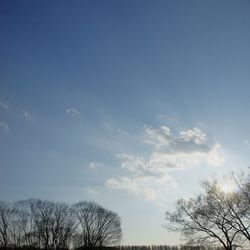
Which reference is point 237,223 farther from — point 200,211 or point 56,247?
point 56,247

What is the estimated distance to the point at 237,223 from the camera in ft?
99.4

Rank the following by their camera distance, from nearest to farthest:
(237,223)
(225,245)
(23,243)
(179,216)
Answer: (237,223), (225,245), (179,216), (23,243)

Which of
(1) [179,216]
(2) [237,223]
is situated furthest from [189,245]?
(2) [237,223]

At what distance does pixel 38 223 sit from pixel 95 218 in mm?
15286

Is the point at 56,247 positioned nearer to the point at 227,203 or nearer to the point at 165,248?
the point at 227,203

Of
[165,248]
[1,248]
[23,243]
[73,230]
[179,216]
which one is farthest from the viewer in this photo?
[165,248]

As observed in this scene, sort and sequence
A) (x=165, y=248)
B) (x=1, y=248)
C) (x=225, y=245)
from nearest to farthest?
(x=225, y=245), (x=1, y=248), (x=165, y=248)

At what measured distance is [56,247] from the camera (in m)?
71.0

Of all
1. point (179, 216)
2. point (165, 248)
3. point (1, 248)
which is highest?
point (179, 216)

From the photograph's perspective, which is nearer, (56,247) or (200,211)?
(200,211)

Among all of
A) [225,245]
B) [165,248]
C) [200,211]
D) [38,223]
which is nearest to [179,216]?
[200,211]

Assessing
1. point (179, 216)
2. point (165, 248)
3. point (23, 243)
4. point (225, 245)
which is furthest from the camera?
point (165, 248)

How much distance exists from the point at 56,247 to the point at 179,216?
4615 centimetres

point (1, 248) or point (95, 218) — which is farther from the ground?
point (95, 218)
